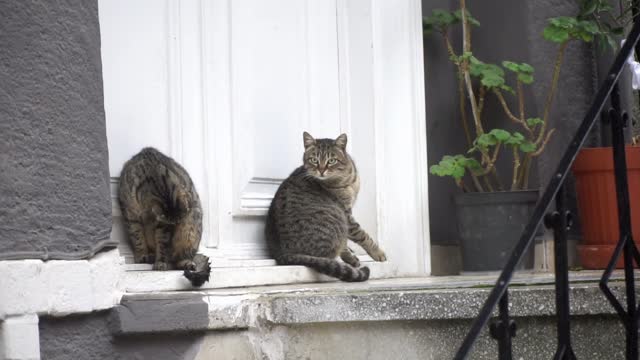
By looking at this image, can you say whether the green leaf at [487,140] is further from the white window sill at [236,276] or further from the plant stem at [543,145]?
the white window sill at [236,276]

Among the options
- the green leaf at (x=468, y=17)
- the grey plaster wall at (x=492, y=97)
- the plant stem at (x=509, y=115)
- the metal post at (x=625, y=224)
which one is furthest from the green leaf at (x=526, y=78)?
the metal post at (x=625, y=224)

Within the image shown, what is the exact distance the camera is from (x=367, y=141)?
4320 millimetres

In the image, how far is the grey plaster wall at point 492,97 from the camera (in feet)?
15.9

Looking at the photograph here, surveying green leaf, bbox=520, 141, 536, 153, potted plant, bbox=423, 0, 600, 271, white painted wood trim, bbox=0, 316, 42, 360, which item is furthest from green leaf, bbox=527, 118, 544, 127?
white painted wood trim, bbox=0, 316, 42, 360

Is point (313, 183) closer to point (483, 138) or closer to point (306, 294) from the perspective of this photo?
point (483, 138)

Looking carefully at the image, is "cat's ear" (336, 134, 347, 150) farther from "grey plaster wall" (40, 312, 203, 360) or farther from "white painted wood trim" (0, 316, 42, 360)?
"white painted wood trim" (0, 316, 42, 360)

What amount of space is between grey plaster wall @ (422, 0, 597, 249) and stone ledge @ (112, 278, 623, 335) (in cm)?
194

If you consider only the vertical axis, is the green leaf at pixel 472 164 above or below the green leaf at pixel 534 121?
below

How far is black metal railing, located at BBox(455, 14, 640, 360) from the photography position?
212 cm

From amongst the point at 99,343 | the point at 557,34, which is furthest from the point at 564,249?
the point at 557,34

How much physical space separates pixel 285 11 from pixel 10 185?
1.95 metres

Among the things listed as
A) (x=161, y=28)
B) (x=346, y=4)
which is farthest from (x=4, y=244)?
(x=346, y=4)

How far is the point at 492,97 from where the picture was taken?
16.3ft

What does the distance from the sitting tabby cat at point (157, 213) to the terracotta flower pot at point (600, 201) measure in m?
2.15
